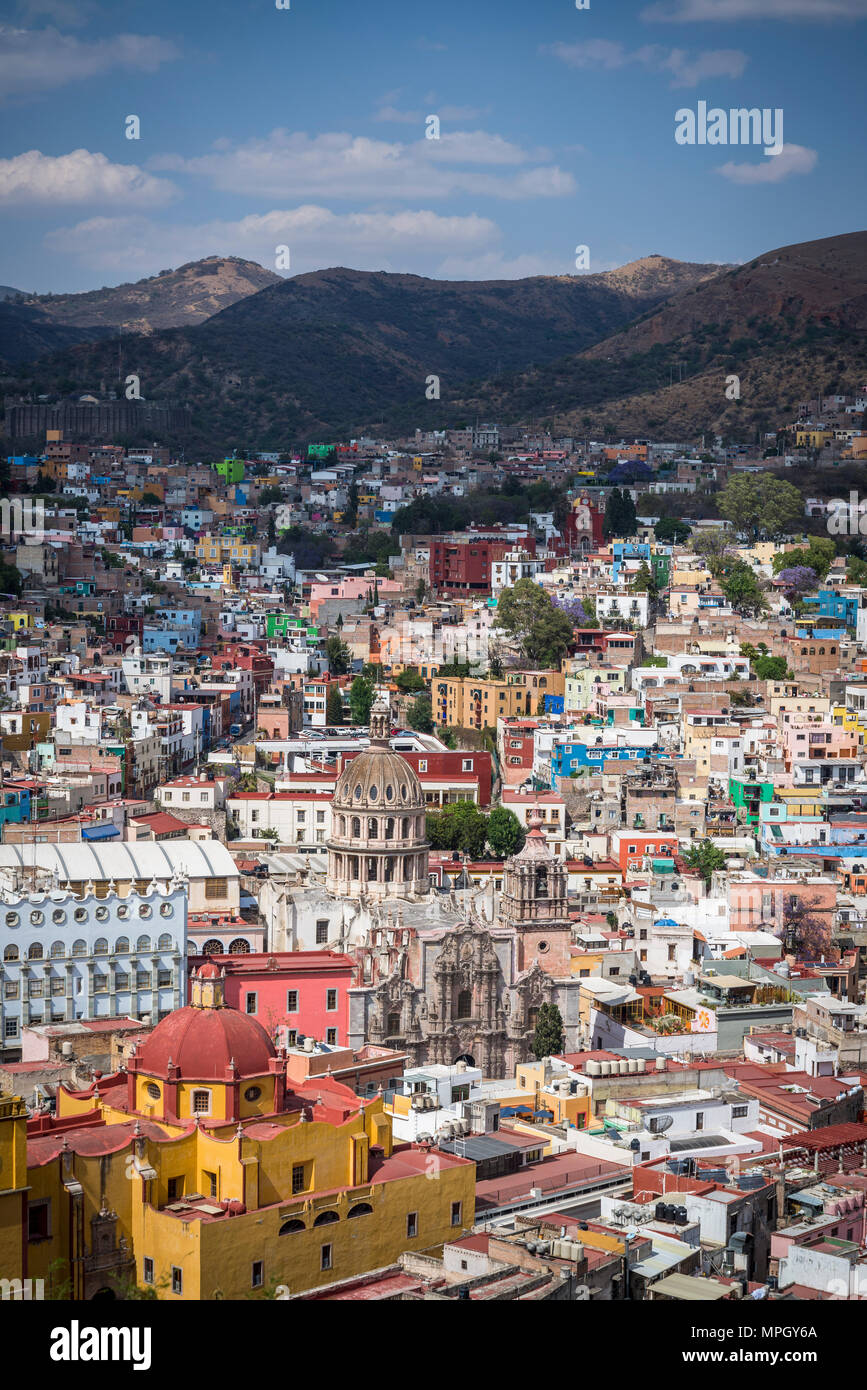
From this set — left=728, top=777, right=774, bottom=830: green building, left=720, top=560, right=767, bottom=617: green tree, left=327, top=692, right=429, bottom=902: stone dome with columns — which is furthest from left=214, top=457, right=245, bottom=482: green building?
left=327, top=692, right=429, bottom=902: stone dome with columns

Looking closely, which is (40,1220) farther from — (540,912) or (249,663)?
(249,663)

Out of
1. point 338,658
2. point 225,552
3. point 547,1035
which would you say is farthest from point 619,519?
point 547,1035

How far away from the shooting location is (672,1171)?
76.7 ft

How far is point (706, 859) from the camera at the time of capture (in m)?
40.2

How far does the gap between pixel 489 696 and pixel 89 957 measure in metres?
24.3

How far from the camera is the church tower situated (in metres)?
33.4

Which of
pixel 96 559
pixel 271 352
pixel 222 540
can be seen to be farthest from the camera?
pixel 271 352

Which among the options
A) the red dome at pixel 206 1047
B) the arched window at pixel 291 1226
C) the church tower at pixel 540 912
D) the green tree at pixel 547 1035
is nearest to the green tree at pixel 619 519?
the church tower at pixel 540 912

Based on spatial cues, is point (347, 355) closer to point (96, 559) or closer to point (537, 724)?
point (96, 559)

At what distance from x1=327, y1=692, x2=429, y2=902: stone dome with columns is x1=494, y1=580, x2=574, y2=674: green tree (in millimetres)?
21193
